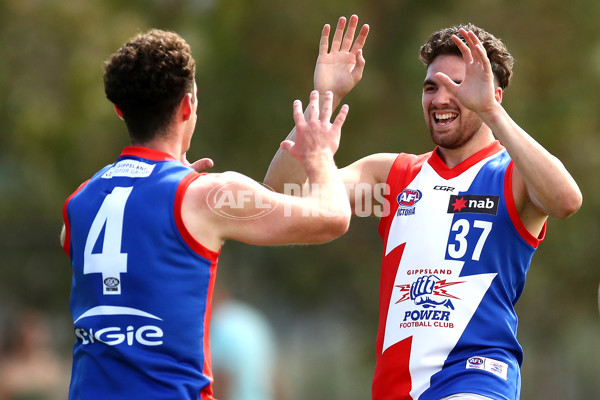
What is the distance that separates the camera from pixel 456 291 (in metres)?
5.12

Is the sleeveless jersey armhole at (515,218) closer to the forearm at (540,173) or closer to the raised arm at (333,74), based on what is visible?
the forearm at (540,173)

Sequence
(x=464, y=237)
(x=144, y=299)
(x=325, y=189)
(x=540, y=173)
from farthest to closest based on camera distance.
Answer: (x=464, y=237) < (x=540, y=173) < (x=325, y=189) < (x=144, y=299)

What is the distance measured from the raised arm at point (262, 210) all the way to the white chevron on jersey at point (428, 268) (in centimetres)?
106

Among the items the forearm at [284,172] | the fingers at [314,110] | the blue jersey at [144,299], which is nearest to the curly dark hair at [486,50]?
the forearm at [284,172]

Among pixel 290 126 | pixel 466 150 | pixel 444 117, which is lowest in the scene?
pixel 466 150

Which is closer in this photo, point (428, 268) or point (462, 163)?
point (428, 268)

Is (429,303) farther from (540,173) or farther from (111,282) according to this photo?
(111,282)

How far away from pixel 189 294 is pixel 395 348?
1.57 meters

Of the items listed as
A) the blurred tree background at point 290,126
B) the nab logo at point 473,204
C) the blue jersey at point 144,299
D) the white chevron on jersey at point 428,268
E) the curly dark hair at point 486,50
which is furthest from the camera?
the blurred tree background at point 290,126

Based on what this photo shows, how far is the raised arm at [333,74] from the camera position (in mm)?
5652

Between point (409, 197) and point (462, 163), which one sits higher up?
point (462, 163)

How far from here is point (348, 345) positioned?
15.5 m

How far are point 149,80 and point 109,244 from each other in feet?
2.58

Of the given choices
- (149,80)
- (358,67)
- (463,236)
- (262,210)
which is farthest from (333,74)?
(262,210)
